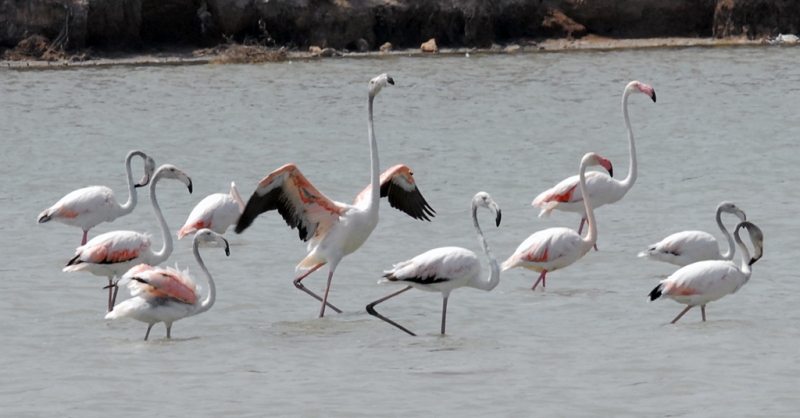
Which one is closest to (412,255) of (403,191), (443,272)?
(403,191)

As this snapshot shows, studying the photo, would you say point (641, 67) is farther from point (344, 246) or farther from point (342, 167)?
point (344, 246)

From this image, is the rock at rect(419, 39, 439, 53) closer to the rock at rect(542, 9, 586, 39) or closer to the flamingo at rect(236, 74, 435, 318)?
the rock at rect(542, 9, 586, 39)

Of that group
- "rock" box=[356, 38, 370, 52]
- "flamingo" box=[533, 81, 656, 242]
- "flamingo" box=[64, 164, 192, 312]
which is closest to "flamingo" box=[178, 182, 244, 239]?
"flamingo" box=[64, 164, 192, 312]

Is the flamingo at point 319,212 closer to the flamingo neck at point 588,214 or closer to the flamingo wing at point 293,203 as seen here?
the flamingo wing at point 293,203

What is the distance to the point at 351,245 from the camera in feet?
25.2

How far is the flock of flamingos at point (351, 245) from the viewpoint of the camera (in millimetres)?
6668

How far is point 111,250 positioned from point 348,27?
2163 centimetres

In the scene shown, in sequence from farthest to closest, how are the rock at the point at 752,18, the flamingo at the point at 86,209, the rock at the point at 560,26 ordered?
the rock at the point at 560,26 < the rock at the point at 752,18 < the flamingo at the point at 86,209

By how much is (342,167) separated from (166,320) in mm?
7041

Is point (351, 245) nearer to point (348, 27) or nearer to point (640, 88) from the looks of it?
point (640, 88)

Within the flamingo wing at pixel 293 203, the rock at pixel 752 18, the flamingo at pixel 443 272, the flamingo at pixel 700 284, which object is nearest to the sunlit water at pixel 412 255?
the flamingo at pixel 700 284

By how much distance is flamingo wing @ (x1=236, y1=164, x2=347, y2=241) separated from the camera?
7.18 meters

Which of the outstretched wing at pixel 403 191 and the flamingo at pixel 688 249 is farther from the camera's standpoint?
the outstretched wing at pixel 403 191

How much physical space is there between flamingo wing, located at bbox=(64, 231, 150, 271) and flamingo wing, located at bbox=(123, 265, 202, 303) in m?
0.69
